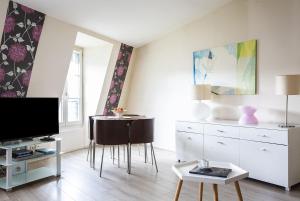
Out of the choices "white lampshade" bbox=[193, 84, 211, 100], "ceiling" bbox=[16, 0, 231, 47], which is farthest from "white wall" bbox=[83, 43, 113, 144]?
"white lampshade" bbox=[193, 84, 211, 100]

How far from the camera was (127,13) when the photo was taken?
3.90m

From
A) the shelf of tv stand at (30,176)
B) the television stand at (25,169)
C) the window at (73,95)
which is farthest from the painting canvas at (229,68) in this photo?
the shelf of tv stand at (30,176)

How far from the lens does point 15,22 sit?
10.9 ft

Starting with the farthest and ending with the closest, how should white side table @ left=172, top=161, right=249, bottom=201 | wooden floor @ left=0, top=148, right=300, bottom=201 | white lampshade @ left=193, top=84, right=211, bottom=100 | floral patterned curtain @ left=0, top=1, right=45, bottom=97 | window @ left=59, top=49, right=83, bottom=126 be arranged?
window @ left=59, top=49, right=83, bottom=126 → white lampshade @ left=193, top=84, right=211, bottom=100 → floral patterned curtain @ left=0, top=1, right=45, bottom=97 → wooden floor @ left=0, top=148, right=300, bottom=201 → white side table @ left=172, top=161, right=249, bottom=201

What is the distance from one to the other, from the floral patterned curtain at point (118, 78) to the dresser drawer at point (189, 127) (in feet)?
6.46

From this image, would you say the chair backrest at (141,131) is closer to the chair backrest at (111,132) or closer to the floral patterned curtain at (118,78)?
the chair backrest at (111,132)

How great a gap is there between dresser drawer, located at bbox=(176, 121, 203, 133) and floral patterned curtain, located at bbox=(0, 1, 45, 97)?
2.45 m

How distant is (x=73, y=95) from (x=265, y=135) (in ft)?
12.7

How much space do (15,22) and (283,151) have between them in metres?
3.73

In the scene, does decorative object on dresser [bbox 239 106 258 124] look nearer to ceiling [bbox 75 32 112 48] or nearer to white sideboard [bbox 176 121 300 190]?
white sideboard [bbox 176 121 300 190]

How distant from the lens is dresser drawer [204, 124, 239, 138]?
3.46 meters

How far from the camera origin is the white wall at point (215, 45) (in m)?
3.49

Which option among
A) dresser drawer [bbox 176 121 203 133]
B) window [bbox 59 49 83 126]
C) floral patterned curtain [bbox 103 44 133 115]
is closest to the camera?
dresser drawer [bbox 176 121 203 133]

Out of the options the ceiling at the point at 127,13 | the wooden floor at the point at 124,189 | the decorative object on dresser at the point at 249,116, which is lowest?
the wooden floor at the point at 124,189
